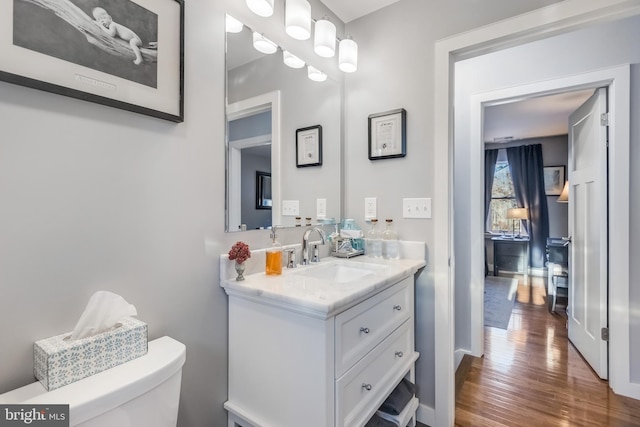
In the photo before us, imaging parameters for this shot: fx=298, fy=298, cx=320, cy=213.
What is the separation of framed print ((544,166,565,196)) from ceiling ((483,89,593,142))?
61 cm

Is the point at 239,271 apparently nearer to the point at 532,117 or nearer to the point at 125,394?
the point at 125,394

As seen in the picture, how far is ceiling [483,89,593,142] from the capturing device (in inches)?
138

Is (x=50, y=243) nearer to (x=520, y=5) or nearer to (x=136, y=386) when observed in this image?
(x=136, y=386)

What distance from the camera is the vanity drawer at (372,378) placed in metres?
1.02

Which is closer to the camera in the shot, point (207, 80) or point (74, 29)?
point (74, 29)

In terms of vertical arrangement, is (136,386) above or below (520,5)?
below

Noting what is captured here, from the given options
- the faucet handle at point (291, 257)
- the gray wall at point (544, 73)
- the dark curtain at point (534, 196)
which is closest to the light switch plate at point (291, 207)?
the faucet handle at point (291, 257)

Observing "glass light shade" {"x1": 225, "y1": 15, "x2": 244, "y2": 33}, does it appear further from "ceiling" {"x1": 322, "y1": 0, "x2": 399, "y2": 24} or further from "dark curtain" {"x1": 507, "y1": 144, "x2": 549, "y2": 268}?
"dark curtain" {"x1": 507, "y1": 144, "x2": 549, "y2": 268}

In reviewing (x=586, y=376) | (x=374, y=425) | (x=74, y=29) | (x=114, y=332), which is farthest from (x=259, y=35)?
(x=586, y=376)

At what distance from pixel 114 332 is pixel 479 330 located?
2.58m

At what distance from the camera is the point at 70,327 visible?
839 millimetres

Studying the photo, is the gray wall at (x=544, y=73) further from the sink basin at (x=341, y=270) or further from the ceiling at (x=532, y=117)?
the sink basin at (x=341, y=270)

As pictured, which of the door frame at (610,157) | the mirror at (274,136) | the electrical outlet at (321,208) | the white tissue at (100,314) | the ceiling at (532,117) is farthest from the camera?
the ceiling at (532,117)

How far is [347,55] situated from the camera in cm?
177
